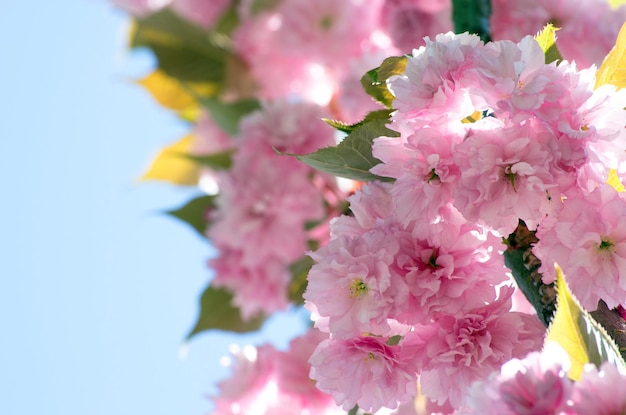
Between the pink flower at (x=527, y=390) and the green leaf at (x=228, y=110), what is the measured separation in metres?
0.88

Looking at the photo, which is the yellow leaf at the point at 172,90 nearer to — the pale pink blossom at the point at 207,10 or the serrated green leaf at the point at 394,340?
the pale pink blossom at the point at 207,10

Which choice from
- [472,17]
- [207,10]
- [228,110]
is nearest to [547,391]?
[472,17]

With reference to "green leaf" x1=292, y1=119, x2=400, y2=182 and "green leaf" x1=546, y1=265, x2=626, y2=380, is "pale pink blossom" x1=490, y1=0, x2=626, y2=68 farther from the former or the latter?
"green leaf" x1=546, y1=265, x2=626, y2=380

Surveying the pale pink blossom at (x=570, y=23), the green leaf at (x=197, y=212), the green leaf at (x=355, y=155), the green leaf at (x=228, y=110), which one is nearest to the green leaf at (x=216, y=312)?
the green leaf at (x=197, y=212)

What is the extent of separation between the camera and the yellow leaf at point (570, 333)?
35 centimetres

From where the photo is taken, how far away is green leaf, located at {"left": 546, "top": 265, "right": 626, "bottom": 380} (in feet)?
1.16

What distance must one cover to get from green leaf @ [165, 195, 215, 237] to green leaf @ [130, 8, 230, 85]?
32cm

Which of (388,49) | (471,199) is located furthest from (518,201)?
(388,49)

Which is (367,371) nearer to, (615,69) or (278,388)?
(615,69)

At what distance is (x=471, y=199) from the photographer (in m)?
0.41

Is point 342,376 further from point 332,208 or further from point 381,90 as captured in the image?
point 332,208

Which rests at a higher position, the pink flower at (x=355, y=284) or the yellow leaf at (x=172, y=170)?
the yellow leaf at (x=172, y=170)

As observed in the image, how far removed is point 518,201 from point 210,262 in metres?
0.69

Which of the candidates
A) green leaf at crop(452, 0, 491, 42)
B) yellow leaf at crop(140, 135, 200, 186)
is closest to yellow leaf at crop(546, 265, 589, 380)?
green leaf at crop(452, 0, 491, 42)
